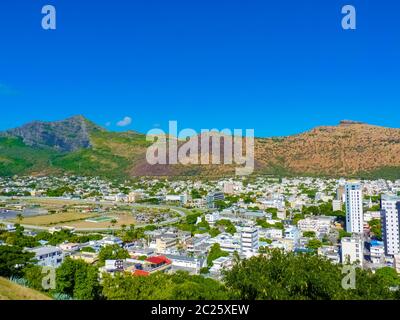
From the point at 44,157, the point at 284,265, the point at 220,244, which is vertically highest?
the point at 44,157

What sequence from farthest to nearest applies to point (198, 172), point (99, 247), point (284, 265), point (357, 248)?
point (198, 172) → point (99, 247) → point (357, 248) → point (284, 265)

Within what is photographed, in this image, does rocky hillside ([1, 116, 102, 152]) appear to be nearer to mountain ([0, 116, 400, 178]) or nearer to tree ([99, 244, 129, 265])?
mountain ([0, 116, 400, 178])

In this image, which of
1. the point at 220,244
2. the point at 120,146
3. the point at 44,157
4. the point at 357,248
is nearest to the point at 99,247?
the point at 220,244

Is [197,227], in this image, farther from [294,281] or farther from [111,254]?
[294,281]

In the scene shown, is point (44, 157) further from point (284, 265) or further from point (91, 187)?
point (284, 265)

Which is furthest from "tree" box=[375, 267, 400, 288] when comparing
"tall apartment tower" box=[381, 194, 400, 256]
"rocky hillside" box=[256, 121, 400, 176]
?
"rocky hillside" box=[256, 121, 400, 176]

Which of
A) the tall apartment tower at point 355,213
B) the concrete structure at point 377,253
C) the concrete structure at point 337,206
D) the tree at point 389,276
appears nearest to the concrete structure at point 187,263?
the tree at point 389,276
